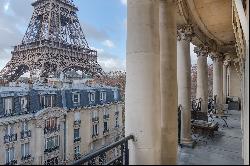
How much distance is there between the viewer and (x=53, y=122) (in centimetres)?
2788

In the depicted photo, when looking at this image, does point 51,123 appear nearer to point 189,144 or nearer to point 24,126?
point 24,126

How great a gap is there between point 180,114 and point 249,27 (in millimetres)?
5534

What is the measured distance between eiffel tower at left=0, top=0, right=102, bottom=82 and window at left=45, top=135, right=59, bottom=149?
702 inches

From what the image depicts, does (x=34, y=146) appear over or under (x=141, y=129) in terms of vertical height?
under

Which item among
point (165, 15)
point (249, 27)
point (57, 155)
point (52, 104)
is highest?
point (165, 15)

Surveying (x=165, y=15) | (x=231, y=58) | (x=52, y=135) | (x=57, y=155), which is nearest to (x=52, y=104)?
(x=52, y=135)

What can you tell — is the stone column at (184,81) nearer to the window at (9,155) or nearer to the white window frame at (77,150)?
the window at (9,155)

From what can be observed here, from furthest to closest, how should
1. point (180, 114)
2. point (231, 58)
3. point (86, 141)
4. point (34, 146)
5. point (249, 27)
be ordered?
point (86, 141) < point (34, 146) < point (231, 58) < point (180, 114) < point (249, 27)

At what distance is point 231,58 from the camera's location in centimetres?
2111

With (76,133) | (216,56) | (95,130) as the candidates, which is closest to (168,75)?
(216,56)

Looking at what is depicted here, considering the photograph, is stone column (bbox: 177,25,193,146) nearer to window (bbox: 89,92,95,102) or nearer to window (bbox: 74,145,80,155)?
window (bbox: 74,145,80,155)

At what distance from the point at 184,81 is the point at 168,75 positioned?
2.62 metres

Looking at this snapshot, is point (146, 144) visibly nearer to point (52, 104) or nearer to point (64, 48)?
point (52, 104)

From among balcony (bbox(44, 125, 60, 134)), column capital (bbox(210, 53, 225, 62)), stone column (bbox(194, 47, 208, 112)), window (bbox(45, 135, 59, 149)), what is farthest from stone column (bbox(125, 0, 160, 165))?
window (bbox(45, 135, 59, 149))
